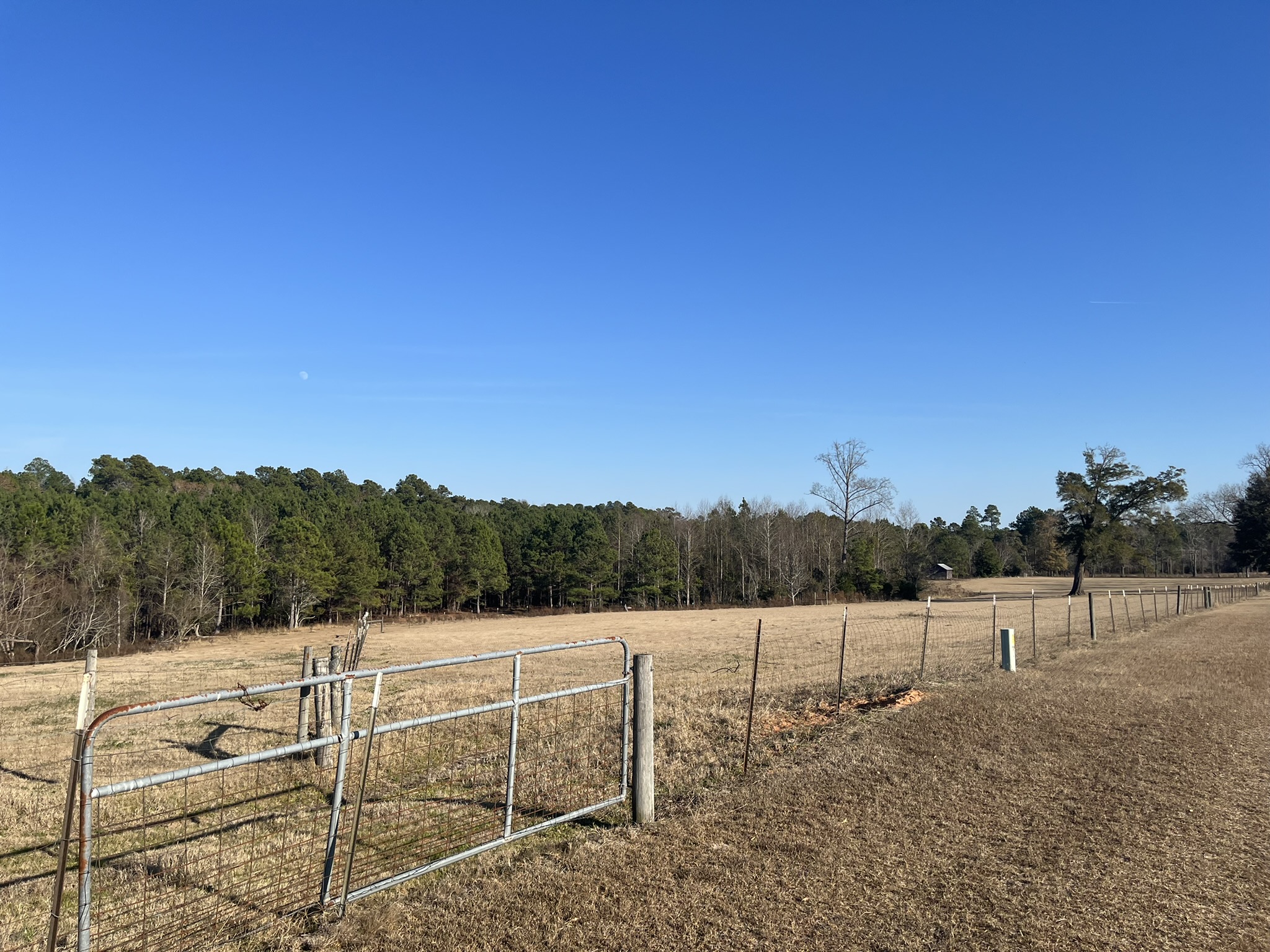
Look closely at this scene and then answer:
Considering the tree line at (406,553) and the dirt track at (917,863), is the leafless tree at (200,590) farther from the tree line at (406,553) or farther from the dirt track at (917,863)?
the dirt track at (917,863)

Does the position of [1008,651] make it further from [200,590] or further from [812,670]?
[200,590]

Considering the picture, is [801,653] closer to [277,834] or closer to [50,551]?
[277,834]

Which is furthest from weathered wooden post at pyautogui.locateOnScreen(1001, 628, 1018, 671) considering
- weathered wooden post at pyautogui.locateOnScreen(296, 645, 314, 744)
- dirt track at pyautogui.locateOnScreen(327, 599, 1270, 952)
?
weathered wooden post at pyautogui.locateOnScreen(296, 645, 314, 744)

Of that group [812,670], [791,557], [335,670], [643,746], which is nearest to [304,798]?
[335,670]

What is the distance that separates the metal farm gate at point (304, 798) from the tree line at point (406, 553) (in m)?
37.5

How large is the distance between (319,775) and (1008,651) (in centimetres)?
1265

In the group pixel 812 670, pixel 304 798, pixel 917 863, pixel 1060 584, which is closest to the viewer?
pixel 917 863

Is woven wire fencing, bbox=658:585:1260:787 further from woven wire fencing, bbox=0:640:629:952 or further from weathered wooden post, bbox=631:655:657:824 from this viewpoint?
woven wire fencing, bbox=0:640:629:952

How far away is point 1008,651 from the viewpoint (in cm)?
1541

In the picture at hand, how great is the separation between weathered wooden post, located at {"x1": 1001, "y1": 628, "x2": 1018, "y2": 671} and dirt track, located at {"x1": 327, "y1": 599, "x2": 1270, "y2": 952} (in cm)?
553

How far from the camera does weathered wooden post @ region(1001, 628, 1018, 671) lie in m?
15.4

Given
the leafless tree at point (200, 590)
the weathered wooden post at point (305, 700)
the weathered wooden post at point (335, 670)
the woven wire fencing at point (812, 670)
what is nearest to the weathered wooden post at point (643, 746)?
the woven wire fencing at point (812, 670)

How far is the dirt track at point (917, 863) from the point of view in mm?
4543

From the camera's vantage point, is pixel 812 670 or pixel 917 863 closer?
pixel 917 863
